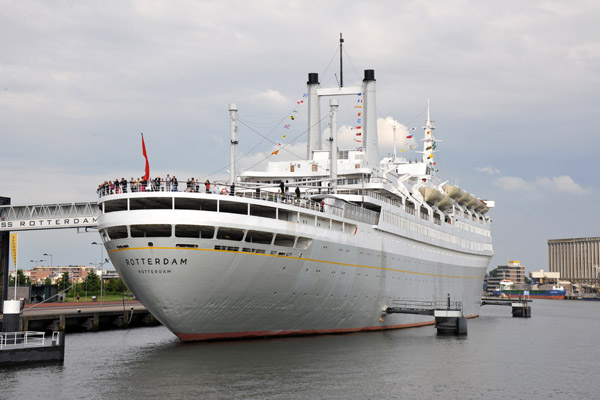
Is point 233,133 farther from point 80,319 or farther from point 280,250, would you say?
point 80,319

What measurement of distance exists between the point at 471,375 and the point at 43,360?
19439 millimetres

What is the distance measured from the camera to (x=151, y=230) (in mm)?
35531

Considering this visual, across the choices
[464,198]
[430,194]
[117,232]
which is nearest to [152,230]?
[117,232]

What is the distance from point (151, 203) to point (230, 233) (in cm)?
444

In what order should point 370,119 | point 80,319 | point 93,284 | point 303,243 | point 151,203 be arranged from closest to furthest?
point 151,203 < point 303,243 < point 80,319 < point 370,119 < point 93,284

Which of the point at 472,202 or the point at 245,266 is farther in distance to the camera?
the point at 472,202

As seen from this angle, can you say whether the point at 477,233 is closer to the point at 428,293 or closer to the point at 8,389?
the point at 428,293

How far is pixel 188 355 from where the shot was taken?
112 feet

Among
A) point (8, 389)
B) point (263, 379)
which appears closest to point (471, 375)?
point (263, 379)

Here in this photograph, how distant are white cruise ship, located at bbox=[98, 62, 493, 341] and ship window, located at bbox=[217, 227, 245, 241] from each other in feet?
0.19

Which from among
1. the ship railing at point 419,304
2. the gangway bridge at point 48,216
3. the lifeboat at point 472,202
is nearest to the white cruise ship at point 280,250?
the ship railing at point 419,304

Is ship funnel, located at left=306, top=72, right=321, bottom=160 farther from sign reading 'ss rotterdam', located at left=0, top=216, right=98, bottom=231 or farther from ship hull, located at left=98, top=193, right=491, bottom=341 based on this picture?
sign reading 'ss rotterdam', located at left=0, top=216, right=98, bottom=231

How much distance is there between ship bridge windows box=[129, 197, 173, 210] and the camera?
3547 cm

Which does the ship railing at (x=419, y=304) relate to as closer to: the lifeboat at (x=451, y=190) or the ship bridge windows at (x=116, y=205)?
the lifeboat at (x=451, y=190)
